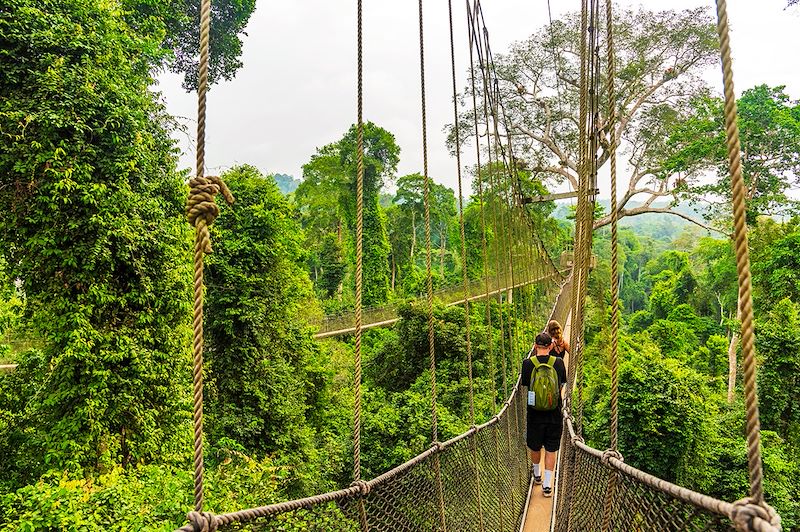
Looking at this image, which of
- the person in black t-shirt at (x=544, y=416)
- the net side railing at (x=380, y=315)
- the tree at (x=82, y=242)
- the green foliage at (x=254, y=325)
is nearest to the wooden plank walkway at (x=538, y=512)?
the person in black t-shirt at (x=544, y=416)

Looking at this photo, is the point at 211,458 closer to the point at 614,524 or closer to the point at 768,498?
the point at 614,524

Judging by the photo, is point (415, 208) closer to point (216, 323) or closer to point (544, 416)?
point (216, 323)

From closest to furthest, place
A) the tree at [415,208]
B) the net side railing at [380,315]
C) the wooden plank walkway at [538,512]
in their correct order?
the wooden plank walkway at [538,512] < the net side railing at [380,315] < the tree at [415,208]

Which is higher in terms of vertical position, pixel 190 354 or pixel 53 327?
pixel 53 327

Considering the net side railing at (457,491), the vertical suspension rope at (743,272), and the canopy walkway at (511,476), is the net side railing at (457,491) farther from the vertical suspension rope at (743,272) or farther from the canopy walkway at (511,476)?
the vertical suspension rope at (743,272)

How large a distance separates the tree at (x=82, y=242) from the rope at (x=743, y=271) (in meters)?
3.92

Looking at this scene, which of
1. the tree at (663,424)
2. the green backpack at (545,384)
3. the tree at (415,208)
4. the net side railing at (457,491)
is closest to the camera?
the net side railing at (457,491)

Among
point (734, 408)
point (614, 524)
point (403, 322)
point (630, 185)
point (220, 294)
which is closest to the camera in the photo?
point (614, 524)

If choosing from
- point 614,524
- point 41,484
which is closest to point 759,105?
point 614,524

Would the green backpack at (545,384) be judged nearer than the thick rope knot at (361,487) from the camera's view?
No

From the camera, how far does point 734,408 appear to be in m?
6.54

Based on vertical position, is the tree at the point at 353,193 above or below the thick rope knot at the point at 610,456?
above

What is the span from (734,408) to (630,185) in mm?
4251

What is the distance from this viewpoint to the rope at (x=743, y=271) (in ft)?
1.74
